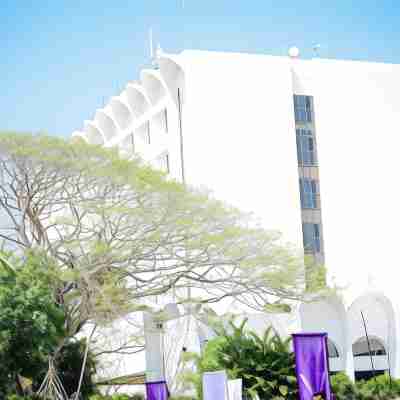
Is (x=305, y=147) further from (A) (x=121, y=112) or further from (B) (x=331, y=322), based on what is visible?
(A) (x=121, y=112)

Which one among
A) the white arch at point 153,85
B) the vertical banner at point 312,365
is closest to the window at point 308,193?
the white arch at point 153,85

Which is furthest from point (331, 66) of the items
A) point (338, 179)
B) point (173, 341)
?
point (173, 341)

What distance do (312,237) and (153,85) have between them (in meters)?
11.1

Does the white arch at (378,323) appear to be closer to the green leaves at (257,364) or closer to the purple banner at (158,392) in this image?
the green leaves at (257,364)

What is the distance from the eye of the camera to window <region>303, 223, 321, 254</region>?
4241 centimetres

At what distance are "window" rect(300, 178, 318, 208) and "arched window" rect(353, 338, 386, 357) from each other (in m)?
6.96

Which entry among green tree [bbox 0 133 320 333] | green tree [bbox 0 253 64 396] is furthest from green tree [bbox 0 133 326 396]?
green tree [bbox 0 253 64 396]

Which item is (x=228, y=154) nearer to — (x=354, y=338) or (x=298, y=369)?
(x=354, y=338)

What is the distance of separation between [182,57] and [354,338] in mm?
15489

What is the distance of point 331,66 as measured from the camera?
145 ft

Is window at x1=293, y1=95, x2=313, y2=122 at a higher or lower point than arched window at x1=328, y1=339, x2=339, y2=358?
higher

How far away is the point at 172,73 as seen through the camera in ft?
142

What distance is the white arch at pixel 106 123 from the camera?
169 ft

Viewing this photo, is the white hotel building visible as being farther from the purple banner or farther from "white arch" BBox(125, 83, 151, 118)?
the purple banner
